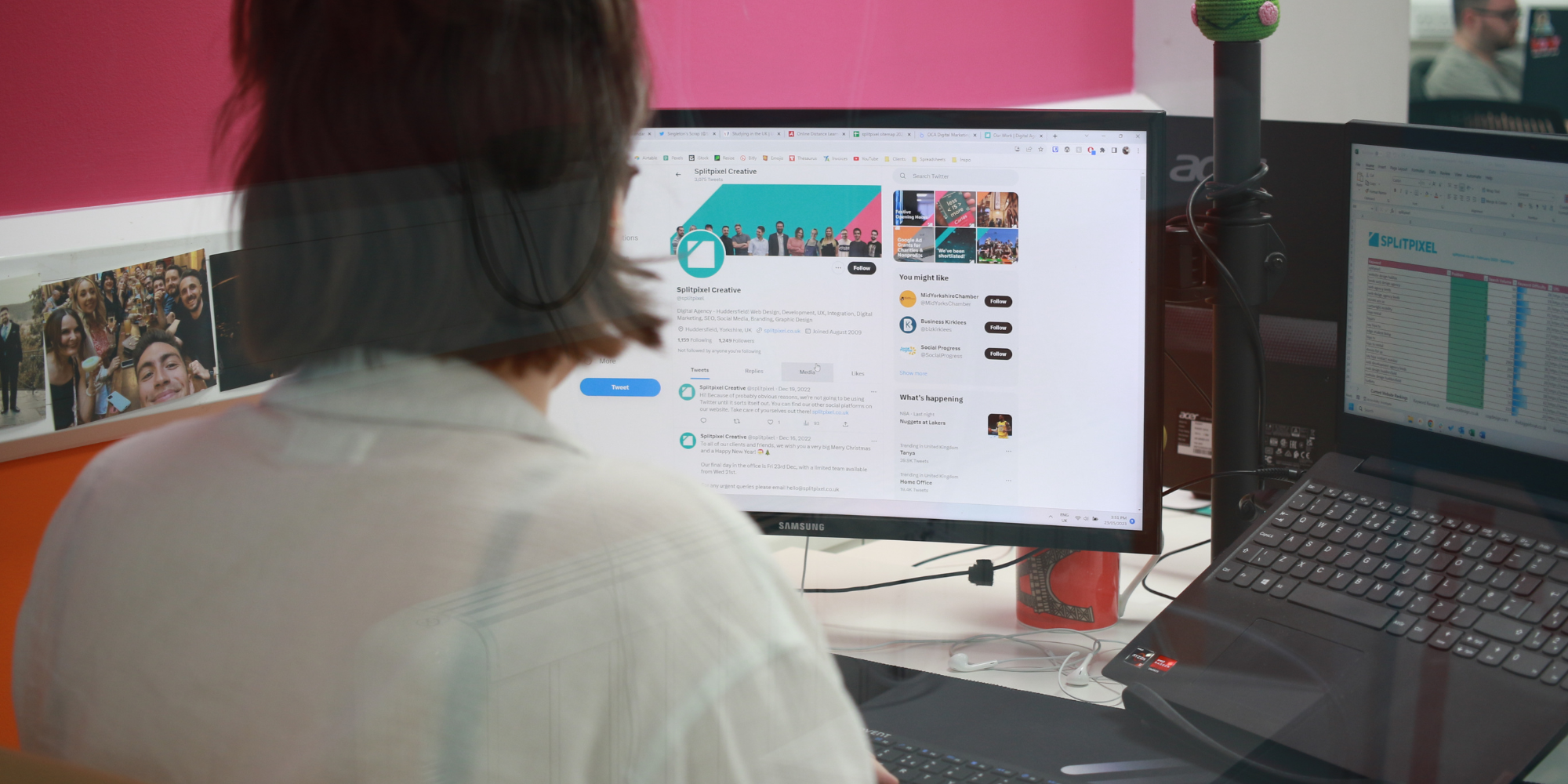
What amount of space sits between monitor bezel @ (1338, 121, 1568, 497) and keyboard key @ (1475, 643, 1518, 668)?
0.09 m

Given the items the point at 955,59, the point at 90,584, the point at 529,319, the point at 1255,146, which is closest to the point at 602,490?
the point at 529,319

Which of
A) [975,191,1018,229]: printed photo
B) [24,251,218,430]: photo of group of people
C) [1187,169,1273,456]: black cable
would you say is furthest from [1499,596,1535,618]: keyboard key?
[24,251,218,430]: photo of group of people

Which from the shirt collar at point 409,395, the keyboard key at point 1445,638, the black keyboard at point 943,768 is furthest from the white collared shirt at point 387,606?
the keyboard key at point 1445,638

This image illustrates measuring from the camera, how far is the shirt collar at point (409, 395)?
1.13ft

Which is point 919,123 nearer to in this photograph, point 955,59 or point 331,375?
point 955,59

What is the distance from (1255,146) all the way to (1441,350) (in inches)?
11.8

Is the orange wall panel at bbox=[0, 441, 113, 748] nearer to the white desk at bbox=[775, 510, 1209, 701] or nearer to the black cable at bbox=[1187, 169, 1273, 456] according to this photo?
the white desk at bbox=[775, 510, 1209, 701]

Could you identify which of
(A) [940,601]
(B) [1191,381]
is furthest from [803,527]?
(B) [1191,381]

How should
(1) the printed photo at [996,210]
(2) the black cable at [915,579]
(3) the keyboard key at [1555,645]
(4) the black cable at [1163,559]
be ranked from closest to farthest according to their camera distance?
(2) the black cable at [915,579]
(3) the keyboard key at [1555,645]
(1) the printed photo at [996,210]
(4) the black cable at [1163,559]

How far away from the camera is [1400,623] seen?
2.25 feet

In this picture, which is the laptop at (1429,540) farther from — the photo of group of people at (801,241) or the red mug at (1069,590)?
the photo of group of people at (801,241)

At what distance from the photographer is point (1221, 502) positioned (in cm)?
99

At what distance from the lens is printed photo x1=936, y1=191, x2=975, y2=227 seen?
896 millimetres

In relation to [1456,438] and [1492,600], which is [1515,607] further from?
[1456,438]
